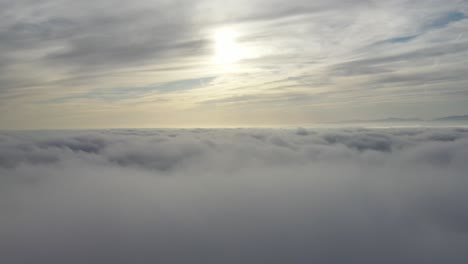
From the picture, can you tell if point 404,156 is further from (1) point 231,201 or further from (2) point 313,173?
(1) point 231,201

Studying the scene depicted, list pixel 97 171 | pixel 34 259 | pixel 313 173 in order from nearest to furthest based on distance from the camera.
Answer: pixel 34 259, pixel 313 173, pixel 97 171

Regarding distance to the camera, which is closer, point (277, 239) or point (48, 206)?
point (277, 239)

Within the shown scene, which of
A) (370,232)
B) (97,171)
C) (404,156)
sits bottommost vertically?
(370,232)

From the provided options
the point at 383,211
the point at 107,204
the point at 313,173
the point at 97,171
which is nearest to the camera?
the point at 383,211

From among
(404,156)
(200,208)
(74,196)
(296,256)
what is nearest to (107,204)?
(74,196)

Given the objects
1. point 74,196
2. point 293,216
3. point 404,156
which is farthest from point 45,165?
point 404,156

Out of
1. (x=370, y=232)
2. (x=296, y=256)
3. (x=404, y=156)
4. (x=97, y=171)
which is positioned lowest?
(x=296, y=256)

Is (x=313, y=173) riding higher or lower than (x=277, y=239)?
higher

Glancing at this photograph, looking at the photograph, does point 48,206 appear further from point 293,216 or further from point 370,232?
point 370,232

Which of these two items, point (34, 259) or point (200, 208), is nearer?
point (34, 259)
